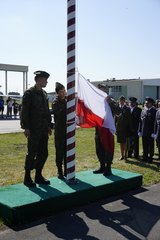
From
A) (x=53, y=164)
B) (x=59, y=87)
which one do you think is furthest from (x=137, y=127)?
(x=59, y=87)

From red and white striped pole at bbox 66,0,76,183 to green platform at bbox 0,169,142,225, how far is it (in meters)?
0.42

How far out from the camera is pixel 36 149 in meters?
6.34

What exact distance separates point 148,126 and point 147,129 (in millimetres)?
98

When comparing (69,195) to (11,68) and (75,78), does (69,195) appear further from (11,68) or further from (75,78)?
(11,68)

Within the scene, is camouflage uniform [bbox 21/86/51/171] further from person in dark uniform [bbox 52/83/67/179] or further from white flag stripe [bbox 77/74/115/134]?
white flag stripe [bbox 77/74/115/134]

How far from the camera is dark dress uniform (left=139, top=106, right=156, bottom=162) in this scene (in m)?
10.4

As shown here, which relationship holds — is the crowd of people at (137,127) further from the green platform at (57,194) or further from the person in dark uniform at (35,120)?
the person in dark uniform at (35,120)

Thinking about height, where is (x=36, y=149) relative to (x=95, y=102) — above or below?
below

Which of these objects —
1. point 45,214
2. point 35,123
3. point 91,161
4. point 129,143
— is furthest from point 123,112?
point 45,214

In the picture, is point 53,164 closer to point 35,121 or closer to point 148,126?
point 148,126

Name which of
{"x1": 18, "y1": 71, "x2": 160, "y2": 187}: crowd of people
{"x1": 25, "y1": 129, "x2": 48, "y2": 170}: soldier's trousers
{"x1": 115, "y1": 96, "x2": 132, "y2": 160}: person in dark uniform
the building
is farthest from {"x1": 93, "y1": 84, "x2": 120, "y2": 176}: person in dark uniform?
the building

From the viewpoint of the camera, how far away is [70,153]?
6.66 meters

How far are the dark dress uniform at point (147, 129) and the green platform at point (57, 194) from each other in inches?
→ 120

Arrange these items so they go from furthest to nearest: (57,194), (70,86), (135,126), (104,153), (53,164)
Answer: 1. (135,126)
2. (53,164)
3. (104,153)
4. (70,86)
5. (57,194)
